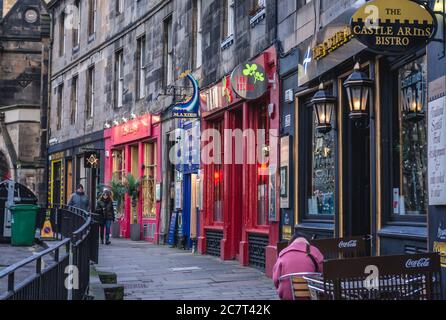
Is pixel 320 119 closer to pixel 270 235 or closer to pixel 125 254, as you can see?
pixel 270 235

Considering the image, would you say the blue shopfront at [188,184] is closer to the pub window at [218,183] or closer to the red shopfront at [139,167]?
the pub window at [218,183]

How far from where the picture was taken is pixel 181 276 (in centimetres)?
1309

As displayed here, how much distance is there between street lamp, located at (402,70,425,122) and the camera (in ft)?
28.7

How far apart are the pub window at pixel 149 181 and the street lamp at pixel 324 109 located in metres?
12.2

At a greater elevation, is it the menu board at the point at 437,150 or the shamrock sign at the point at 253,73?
the shamrock sign at the point at 253,73

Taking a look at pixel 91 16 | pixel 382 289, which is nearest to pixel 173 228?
pixel 91 16

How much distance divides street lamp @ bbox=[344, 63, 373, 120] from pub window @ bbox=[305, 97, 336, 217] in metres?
1.46

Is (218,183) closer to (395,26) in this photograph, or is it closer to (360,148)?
(360,148)

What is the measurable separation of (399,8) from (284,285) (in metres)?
3.38

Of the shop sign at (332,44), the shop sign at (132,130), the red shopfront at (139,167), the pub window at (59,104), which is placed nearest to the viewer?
the shop sign at (332,44)

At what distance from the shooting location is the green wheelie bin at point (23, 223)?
1967 centimetres

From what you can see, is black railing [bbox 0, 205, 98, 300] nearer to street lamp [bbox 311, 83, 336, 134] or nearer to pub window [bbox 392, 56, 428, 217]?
street lamp [bbox 311, 83, 336, 134]

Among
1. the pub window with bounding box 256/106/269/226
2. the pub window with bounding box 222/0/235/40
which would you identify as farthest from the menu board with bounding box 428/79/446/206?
the pub window with bounding box 222/0/235/40

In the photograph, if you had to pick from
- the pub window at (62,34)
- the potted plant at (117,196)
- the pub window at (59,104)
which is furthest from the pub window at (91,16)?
the potted plant at (117,196)
